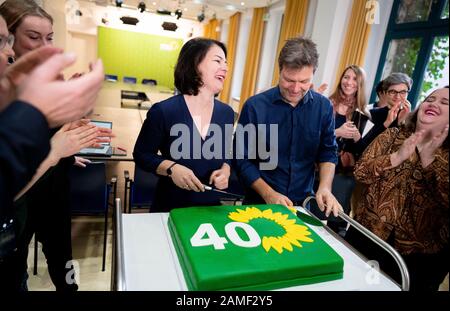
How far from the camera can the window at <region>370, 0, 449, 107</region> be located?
382 millimetres

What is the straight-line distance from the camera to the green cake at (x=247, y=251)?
48cm

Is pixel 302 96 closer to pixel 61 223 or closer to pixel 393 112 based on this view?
pixel 393 112

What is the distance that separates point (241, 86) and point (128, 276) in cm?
384

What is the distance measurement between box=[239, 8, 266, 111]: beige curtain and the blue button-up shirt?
2.61 m

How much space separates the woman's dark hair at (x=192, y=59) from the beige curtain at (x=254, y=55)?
2753 millimetres

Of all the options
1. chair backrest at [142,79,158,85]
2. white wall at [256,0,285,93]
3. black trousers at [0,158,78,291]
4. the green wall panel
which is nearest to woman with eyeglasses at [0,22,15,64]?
the green wall panel

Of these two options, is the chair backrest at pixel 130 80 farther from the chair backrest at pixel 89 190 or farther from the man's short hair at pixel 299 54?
the chair backrest at pixel 89 190

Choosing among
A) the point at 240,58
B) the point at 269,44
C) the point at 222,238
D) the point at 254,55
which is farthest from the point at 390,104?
the point at 269,44

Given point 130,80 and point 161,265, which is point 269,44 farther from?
point 161,265

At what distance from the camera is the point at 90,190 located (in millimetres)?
1577

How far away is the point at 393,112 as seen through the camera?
513 mm

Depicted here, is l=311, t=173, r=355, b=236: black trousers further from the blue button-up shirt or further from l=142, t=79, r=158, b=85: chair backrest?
l=142, t=79, r=158, b=85: chair backrest
